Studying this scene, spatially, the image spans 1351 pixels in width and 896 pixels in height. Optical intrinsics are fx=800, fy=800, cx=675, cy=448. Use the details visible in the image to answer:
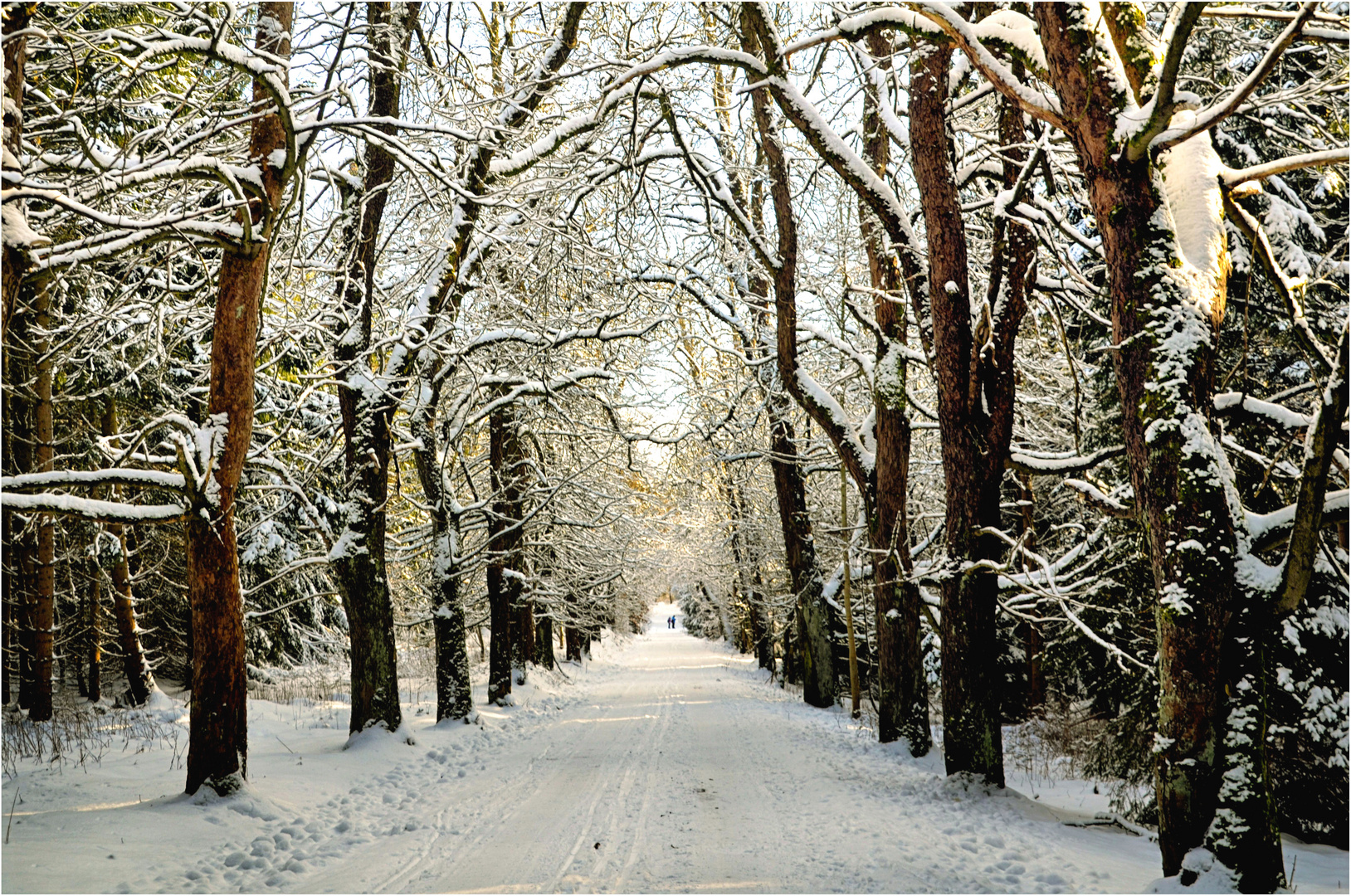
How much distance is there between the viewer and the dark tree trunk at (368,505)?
34.6 feet

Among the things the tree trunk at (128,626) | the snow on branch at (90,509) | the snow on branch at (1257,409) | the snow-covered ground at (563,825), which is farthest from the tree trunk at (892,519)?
the tree trunk at (128,626)

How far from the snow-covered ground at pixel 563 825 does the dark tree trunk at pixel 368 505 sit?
30.2 inches

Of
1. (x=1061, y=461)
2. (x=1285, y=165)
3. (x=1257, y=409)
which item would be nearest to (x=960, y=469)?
(x=1061, y=461)

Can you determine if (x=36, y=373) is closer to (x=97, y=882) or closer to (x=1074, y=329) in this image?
(x=97, y=882)

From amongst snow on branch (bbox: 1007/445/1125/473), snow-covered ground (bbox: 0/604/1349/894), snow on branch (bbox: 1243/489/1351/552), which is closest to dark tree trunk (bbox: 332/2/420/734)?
snow-covered ground (bbox: 0/604/1349/894)

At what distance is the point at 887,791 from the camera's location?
26.5ft

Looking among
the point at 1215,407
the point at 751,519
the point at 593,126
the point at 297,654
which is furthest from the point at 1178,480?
the point at 297,654

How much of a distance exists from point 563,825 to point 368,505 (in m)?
5.40

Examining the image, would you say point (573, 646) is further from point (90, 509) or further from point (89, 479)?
point (89, 479)

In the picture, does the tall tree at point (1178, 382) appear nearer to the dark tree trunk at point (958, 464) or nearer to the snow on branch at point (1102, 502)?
the snow on branch at point (1102, 502)

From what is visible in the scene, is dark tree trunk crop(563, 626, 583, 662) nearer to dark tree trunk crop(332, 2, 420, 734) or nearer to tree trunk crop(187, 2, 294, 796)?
dark tree trunk crop(332, 2, 420, 734)

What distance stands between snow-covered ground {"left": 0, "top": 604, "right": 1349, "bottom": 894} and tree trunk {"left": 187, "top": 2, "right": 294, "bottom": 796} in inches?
19.6

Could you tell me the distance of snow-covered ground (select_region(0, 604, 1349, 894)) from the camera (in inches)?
213

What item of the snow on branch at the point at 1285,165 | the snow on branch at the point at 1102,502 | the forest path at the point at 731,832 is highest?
the snow on branch at the point at 1285,165
